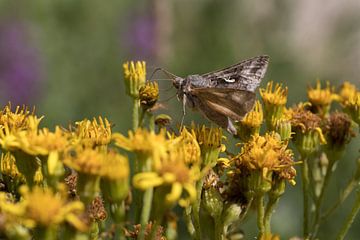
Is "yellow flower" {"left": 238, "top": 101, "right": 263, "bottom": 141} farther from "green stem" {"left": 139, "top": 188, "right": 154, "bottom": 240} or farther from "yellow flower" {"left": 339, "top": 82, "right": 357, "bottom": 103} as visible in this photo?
"green stem" {"left": 139, "top": 188, "right": 154, "bottom": 240}

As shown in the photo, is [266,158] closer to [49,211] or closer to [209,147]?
[209,147]

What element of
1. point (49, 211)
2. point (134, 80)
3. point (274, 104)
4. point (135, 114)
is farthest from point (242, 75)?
point (49, 211)

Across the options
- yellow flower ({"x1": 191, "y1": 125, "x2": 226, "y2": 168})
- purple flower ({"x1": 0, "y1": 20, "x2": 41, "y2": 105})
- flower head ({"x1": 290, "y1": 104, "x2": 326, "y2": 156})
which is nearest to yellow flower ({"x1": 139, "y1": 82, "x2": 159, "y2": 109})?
yellow flower ({"x1": 191, "y1": 125, "x2": 226, "y2": 168})

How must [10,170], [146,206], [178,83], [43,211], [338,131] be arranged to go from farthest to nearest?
[178,83]
[338,131]
[10,170]
[146,206]
[43,211]

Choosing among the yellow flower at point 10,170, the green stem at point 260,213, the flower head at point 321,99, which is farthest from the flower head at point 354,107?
the yellow flower at point 10,170

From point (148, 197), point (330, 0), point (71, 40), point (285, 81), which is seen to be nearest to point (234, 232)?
point (148, 197)

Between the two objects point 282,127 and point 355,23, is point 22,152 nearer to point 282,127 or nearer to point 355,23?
point 282,127
